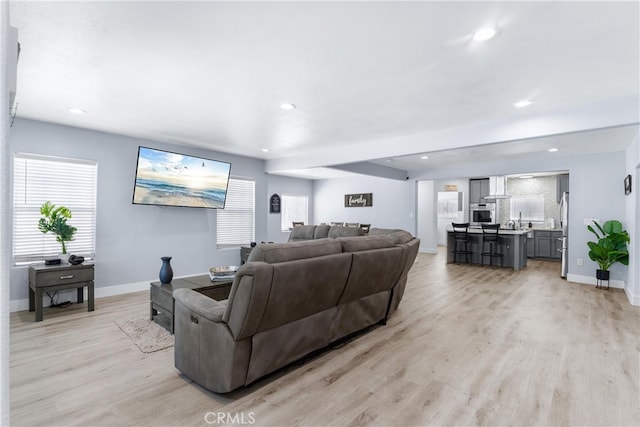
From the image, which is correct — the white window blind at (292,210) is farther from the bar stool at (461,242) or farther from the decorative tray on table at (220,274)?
the decorative tray on table at (220,274)

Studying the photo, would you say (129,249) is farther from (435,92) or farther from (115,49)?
(435,92)

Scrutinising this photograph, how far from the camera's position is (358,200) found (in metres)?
9.73

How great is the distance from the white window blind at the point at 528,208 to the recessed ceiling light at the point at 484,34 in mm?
8881

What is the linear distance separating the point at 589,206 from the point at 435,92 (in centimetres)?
491

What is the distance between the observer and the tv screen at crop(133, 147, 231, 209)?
4.85m

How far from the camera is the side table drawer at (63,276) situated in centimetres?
370

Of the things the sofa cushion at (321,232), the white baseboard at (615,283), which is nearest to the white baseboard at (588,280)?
the white baseboard at (615,283)

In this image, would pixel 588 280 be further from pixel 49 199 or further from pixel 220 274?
pixel 49 199

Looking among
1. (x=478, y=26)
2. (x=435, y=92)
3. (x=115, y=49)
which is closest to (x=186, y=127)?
(x=115, y=49)

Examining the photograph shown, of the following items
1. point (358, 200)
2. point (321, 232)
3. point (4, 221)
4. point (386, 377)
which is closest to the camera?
point (4, 221)

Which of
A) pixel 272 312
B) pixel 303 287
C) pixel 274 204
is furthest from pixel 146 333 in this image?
pixel 274 204

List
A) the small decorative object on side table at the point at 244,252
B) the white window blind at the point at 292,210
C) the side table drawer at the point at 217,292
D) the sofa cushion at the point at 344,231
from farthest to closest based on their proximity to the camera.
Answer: the white window blind at the point at 292,210 → the small decorative object on side table at the point at 244,252 → the sofa cushion at the point at 344,231 → the side table drawer at the point at 217,292

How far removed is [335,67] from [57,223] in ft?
12.7

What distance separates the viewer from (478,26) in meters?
2.04
